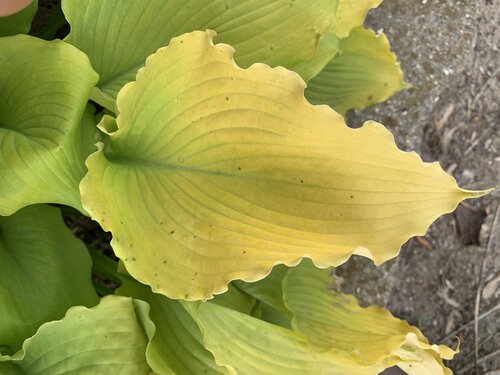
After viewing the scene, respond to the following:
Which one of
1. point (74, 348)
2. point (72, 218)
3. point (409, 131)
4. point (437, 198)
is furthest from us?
point (409, 131)

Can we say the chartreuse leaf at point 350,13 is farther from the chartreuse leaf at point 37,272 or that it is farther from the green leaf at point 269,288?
the chartreuse leaf at point 37,272

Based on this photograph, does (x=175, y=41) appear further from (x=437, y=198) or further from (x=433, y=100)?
(x=433, y=100)

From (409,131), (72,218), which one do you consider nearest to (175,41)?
(72,218)

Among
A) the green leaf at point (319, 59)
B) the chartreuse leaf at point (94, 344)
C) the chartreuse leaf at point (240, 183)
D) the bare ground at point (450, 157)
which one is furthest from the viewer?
the bare ground at point (450, 157)

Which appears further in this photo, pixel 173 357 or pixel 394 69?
pixel 394 69

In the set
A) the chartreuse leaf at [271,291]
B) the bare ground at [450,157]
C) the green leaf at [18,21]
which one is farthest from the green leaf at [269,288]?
the green leaf at [18,21]

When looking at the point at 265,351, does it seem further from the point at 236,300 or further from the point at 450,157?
the point at 450,157
